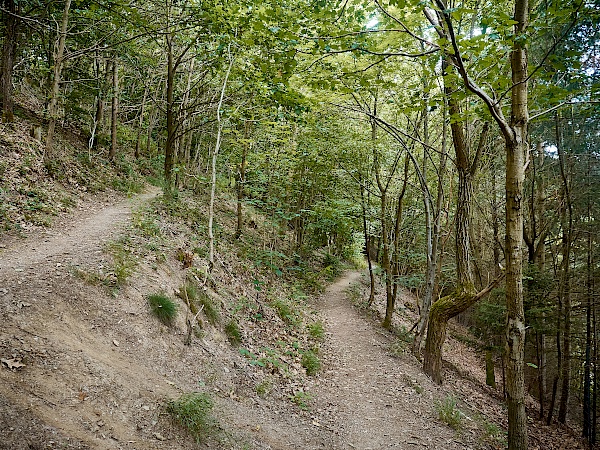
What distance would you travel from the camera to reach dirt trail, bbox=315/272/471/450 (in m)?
6.50

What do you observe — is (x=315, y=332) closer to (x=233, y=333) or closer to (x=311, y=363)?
(x=311, y=363)

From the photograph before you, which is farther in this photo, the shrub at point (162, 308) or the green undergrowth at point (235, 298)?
the green undergrowth at point (235, 298)

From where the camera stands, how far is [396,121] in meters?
Answer: 14.6

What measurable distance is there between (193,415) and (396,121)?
43.2 ft

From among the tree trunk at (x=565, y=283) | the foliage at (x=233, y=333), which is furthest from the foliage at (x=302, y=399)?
the tree trunk at (x=565, y=283)

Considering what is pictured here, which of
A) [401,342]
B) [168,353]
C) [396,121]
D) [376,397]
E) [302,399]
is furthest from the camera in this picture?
[396,121]

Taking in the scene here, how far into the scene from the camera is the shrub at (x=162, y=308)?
19.7ft

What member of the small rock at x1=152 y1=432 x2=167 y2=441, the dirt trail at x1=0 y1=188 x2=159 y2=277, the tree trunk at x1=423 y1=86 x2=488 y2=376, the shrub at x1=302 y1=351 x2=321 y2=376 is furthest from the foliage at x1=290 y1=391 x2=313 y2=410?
the dirt trail at x1=0 y1=188 x2=159 y2=277

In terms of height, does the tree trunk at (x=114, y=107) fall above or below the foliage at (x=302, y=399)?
above

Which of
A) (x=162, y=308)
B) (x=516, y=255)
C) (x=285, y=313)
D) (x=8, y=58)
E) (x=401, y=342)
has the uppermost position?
(x=8, y=58)

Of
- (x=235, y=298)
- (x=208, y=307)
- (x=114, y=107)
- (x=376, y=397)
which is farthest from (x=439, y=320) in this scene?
(x=114, y=107)

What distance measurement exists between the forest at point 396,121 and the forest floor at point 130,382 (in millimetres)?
1411

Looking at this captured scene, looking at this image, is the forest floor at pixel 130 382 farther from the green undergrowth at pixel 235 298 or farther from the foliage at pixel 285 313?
the foliage at pixel 285 313

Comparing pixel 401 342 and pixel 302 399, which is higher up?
pixel 302 399
